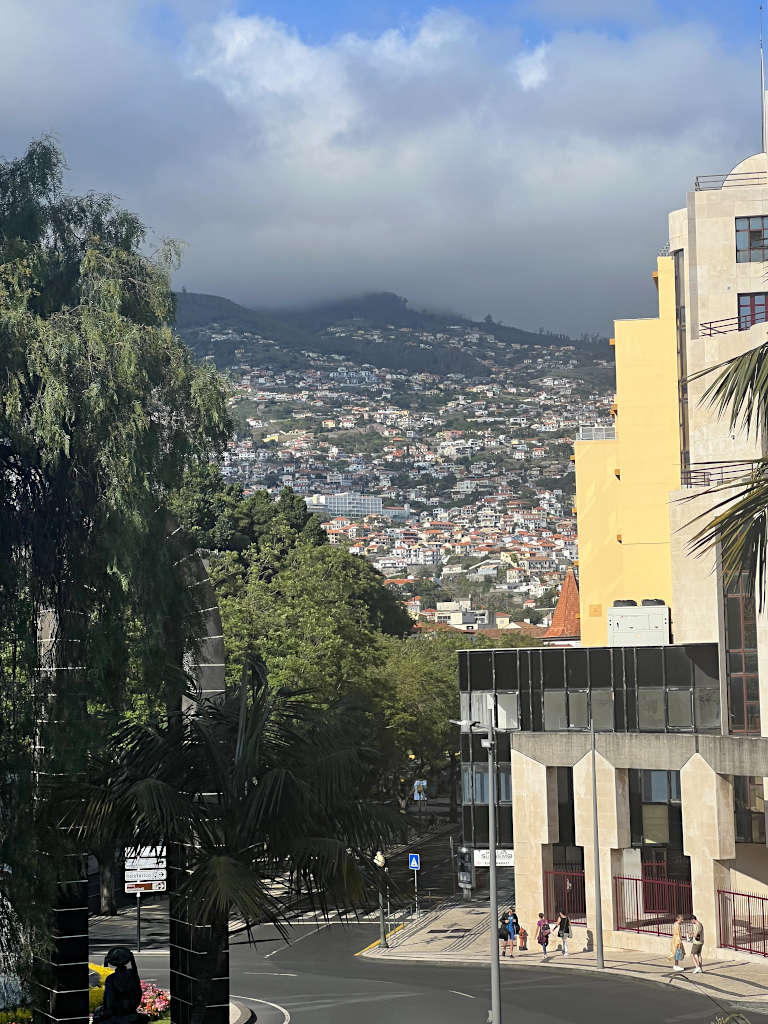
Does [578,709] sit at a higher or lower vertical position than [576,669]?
lower

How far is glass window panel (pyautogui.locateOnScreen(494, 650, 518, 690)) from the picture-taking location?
52.3 m

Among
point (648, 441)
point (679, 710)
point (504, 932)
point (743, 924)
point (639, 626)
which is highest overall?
point (648, 441)

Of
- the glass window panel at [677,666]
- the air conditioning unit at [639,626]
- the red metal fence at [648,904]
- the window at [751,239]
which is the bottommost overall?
the red metal fence at [648,904]

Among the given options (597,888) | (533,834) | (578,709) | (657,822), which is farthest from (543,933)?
(578,709)

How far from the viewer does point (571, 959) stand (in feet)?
143

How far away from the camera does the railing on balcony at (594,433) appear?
229 ft

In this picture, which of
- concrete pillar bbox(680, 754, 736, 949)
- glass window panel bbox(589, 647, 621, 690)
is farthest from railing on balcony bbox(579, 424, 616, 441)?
concrete pillar bbox(680, 754, 736, 949)

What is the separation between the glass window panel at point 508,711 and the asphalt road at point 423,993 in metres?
10.7

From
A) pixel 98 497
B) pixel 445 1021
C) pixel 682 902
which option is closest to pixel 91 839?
pixel 98 497

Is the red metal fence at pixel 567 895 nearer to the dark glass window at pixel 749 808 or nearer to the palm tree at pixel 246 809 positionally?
the dark glass window at pixel 749 808

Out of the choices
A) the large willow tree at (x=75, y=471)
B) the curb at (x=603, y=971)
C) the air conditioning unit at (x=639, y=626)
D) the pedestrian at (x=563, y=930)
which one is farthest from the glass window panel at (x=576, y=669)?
the large willow tree at (x=75, y=471)

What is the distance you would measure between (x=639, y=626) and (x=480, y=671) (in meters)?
6.27

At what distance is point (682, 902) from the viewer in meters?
47.5

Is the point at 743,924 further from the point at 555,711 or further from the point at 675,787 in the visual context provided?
the point at 555,711
